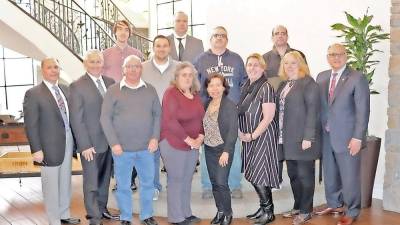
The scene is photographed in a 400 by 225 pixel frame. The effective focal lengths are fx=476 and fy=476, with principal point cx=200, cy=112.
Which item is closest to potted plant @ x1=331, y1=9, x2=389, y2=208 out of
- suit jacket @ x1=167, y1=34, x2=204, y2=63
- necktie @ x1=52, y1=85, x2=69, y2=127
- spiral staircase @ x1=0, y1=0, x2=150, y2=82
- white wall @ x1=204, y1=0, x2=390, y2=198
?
white wall @ x1=204, y1=0, x2=390, y2=198

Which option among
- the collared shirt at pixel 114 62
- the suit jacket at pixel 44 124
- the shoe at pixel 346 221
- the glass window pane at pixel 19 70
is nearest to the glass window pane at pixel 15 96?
the glass window pane at pixel 19 70

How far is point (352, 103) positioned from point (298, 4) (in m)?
2.42

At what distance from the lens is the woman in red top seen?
395 cm

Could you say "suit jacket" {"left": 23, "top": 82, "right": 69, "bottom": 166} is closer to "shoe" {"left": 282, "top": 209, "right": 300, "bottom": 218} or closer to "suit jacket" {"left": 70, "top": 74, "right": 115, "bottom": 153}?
"suit jacket" {"left": 70, "top": 74, "right": 115, "bottom": 153}

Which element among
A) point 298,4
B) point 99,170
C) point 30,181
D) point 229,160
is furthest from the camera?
point 30,181

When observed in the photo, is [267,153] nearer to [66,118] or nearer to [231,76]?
[231,76]

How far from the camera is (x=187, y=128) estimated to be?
3990 mm

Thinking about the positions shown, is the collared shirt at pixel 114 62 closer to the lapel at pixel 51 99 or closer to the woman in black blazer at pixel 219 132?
the lapel at pixel 51 99

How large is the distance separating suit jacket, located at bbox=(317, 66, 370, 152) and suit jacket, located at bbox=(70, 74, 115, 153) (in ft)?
6.86

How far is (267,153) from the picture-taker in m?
4.19

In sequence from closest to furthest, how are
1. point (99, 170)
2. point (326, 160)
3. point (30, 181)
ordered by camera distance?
point (99, 170) < point (326, 160) < point (30, 181)

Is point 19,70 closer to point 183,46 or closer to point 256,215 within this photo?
point 183,46

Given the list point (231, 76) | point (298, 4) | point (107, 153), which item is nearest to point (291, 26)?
point (298, 4)

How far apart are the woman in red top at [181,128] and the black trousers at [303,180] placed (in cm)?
93
